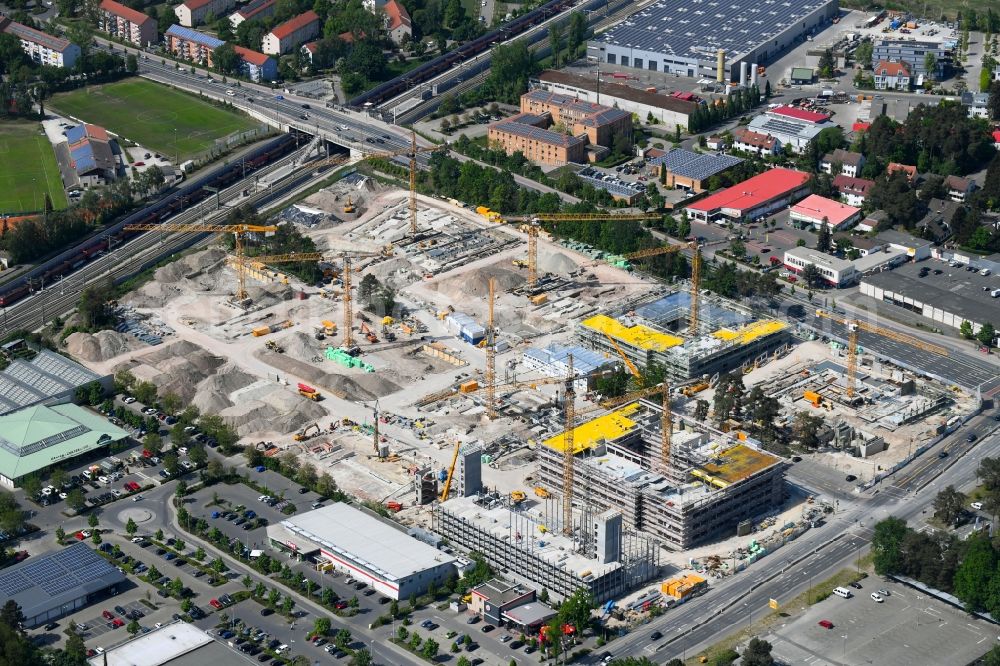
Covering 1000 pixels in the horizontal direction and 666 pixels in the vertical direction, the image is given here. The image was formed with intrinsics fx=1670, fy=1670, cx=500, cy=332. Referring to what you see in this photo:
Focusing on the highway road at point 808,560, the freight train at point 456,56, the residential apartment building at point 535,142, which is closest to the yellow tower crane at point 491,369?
the highway road at point 808,560

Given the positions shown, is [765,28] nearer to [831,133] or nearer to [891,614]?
[831,133]

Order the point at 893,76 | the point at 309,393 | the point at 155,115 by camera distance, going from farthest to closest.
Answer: the point at 893,76 < the point at 155,115 < the point at 309,393

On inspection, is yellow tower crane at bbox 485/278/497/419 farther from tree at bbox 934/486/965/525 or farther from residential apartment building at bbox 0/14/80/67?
residential apartment building at bbox 0/14/80/67

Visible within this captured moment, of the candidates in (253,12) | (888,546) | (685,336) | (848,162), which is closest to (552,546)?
(888,546)

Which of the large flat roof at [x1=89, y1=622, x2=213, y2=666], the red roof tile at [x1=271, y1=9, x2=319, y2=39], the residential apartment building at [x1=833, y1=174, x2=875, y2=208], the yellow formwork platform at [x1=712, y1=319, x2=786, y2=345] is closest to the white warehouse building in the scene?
the large flat roof at [x1=89, y1=622, x2=213, y2=666]

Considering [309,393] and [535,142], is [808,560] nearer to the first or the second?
[309,393]
